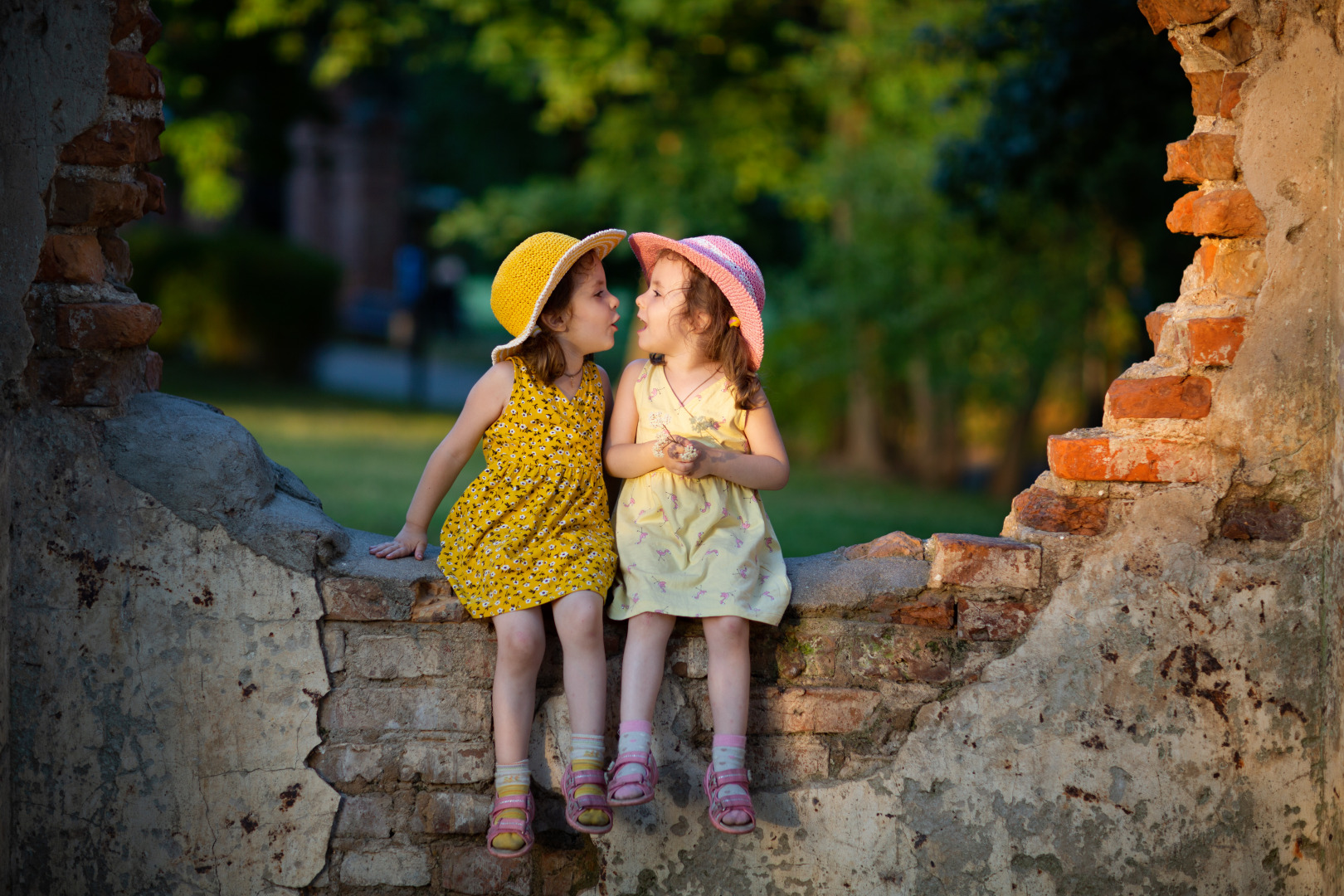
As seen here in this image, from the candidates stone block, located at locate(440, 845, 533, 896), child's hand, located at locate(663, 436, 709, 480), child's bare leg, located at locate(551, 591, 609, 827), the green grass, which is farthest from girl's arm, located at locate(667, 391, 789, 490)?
the green grass

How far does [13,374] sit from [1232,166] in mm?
2656

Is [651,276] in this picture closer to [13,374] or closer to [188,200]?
[13,374]

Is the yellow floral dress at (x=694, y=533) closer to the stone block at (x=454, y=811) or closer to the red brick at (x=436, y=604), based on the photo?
the red brick at (x=436, y=604)

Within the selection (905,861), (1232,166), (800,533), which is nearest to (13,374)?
(905,861)

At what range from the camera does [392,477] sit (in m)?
8.41

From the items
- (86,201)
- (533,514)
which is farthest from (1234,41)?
(86,201)

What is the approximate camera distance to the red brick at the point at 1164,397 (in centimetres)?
259

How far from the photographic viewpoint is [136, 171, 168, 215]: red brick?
9.23 feet

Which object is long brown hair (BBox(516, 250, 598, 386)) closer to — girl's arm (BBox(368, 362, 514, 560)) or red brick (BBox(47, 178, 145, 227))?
girl's arm (BBox(368, 362, 514, 560))

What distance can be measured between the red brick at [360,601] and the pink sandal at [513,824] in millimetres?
469

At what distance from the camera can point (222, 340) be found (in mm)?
14859

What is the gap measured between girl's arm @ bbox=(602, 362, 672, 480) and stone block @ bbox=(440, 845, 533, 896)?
911mm

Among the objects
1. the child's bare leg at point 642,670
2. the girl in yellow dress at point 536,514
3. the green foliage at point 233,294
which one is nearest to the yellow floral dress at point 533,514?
the girl in yellow dress at point 536,514

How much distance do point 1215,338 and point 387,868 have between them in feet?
7.09
